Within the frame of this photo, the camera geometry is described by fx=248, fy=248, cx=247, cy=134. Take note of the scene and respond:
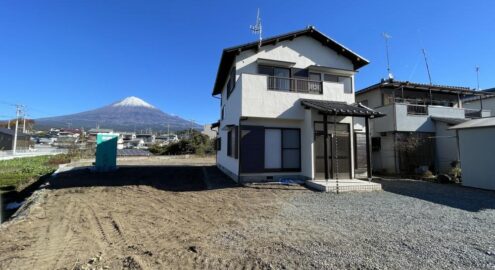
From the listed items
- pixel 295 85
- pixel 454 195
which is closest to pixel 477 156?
pixel 454 195

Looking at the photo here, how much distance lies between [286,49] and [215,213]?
8586mm

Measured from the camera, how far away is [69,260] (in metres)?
3.56

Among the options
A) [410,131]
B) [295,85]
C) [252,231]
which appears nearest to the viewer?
[252,231]

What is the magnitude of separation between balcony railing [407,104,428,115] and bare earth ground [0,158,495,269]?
759 cm

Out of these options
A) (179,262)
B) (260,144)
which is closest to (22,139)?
(260,144)

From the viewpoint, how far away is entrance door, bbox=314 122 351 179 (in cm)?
1005

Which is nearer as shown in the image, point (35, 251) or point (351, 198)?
point (35, 251)

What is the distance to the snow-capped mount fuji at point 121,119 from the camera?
5723 inches

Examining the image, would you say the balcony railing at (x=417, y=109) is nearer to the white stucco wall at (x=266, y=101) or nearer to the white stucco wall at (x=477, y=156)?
the white stucco wall at (x=477, y=156)

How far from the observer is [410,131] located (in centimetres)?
1416

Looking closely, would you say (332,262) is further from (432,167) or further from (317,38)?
(432,167)

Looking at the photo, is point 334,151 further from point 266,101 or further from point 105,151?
point 105,151

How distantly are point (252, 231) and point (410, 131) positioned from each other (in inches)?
526

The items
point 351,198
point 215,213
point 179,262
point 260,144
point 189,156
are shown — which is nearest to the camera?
point 179,262
